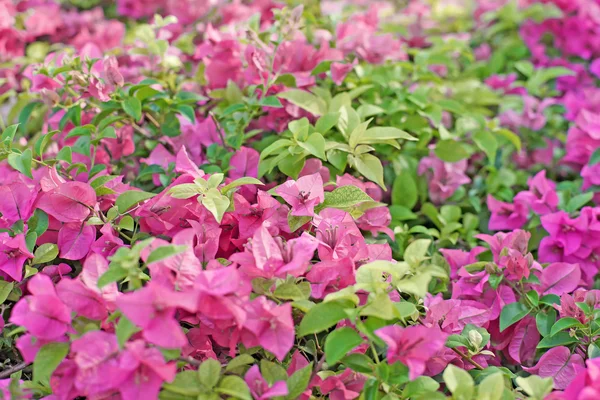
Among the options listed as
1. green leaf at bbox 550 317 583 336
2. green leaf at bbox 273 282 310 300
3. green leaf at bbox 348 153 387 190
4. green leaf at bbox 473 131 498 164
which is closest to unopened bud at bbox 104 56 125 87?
green leaf at bbox 348 153 387 190

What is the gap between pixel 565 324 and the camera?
0.92m

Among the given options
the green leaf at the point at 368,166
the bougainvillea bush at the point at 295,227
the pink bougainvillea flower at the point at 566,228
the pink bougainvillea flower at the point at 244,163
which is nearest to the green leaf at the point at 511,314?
the bougainvillea bush at the point at 295,227

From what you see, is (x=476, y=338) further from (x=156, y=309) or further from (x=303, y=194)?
(x=156, y=309)

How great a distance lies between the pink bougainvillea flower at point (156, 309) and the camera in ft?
2.27

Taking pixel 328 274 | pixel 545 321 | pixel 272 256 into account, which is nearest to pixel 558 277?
pixel 545 321

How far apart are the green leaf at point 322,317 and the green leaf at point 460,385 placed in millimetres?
150

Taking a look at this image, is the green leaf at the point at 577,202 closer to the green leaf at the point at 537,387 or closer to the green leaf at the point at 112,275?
the green leaf at the point at 537,387

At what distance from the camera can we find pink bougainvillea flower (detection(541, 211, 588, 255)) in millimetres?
1132

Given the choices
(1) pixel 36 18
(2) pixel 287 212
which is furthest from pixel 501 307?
(1) pixel 36 18

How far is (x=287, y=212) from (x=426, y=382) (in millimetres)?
337

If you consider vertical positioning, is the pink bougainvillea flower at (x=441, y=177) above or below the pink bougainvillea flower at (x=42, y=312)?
below

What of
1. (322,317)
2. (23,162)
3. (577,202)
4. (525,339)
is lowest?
(525,339)

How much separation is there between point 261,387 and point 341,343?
119 mm

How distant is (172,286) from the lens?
747 millimetres
